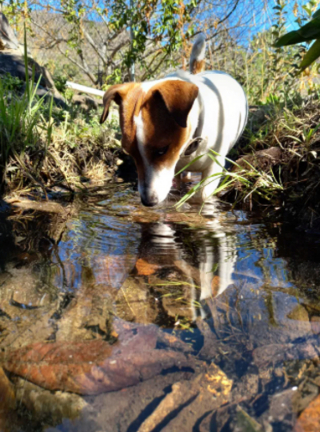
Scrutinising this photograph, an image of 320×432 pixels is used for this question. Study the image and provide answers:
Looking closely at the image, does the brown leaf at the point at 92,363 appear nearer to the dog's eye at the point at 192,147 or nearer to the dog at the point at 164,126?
the dog at the point at 164,126

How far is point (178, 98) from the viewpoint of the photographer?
222 centimetres

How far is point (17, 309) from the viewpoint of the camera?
128cm

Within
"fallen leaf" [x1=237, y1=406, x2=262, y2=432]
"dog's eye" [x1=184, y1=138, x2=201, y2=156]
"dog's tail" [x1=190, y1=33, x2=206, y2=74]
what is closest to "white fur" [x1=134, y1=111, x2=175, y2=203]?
"dog's eye" [x1=184, y1=138, x2=201, y2=156]

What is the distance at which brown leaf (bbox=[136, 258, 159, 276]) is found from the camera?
164 cm

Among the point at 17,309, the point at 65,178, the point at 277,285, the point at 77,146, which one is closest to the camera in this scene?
the point at 17,309

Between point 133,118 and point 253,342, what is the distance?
1.62 m

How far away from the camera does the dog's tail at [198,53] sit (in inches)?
150

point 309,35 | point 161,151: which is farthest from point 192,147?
point 309,35

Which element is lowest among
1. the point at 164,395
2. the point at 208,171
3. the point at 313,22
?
the point at 164,395

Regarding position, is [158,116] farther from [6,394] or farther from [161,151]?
[6,394]

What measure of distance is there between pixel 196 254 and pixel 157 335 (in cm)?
80

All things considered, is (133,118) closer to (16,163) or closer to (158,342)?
(16,163)

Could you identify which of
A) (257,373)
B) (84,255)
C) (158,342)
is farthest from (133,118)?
(257,373)

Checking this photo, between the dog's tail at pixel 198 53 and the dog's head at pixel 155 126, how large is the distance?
1651 mm
